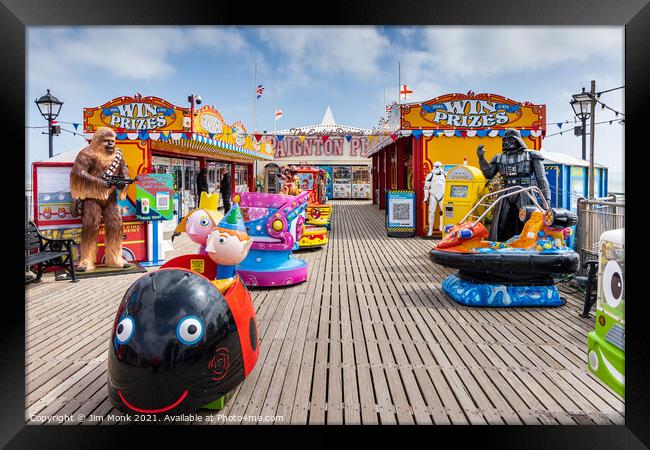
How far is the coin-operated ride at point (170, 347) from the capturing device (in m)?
2.54

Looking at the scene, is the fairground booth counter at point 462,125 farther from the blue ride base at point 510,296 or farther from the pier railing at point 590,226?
the blue ride base at point 510,296

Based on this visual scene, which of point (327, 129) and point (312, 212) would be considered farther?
point (327, 129)

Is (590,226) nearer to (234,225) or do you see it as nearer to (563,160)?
(234,225)

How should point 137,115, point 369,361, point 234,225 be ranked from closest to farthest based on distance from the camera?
point 234,225
point 369,361
point 137,115

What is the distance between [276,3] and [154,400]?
86.2 inches

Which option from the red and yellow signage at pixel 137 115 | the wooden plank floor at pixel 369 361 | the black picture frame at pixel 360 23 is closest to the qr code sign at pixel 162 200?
the wooden plank floor at pixel 369 361

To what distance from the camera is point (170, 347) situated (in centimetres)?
254

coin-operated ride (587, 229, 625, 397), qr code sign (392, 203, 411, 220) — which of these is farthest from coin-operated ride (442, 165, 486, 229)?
coin-operated ride (587, 229, 625, 397)

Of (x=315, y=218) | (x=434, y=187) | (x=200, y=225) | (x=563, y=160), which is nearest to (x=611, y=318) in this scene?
(x=200, y=225)

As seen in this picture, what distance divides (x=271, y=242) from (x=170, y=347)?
3844 mm

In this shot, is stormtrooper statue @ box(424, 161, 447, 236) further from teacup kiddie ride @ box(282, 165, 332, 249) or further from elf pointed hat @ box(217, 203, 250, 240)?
elf pointed hat @ box(217, 203, 250, 240)

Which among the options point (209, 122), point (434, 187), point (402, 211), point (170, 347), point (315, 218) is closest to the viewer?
point (170, 347)

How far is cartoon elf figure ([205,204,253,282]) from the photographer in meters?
3.18

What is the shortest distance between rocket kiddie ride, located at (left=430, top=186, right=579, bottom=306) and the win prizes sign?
441 cm
